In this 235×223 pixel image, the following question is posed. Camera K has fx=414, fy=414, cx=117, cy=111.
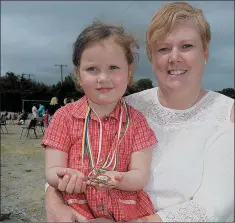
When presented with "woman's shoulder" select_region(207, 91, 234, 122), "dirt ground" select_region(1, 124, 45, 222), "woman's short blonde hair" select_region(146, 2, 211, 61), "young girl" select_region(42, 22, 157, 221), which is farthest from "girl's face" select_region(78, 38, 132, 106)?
"dirt ground" select_region(1, 124, 45, 222)

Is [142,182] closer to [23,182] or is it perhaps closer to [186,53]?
[186,53]

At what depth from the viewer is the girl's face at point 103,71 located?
1764 millimetres

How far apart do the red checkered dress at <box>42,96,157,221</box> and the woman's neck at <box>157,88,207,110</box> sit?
0.79ft

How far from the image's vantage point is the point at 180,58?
194 cm

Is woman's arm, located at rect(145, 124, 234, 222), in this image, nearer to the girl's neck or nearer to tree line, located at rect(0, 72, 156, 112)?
the girl's neck

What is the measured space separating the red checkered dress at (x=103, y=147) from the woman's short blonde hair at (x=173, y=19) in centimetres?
41

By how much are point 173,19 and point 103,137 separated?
2.11 ft

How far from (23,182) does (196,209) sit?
598 cm

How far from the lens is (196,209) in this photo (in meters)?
1.76

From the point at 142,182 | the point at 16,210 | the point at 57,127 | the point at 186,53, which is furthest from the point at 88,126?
the point at 16,210

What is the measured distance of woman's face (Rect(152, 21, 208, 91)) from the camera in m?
1.94

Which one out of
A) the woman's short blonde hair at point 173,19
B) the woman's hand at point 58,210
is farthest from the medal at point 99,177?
the woman's short blonde hair at point 173,19

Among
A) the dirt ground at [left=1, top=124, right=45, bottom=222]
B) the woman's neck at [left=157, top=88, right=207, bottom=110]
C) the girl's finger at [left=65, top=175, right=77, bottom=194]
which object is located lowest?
the dirt ground at [left=1, top=124, right=45, bottom=222]

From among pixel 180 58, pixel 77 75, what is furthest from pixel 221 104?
pixel 77 75
